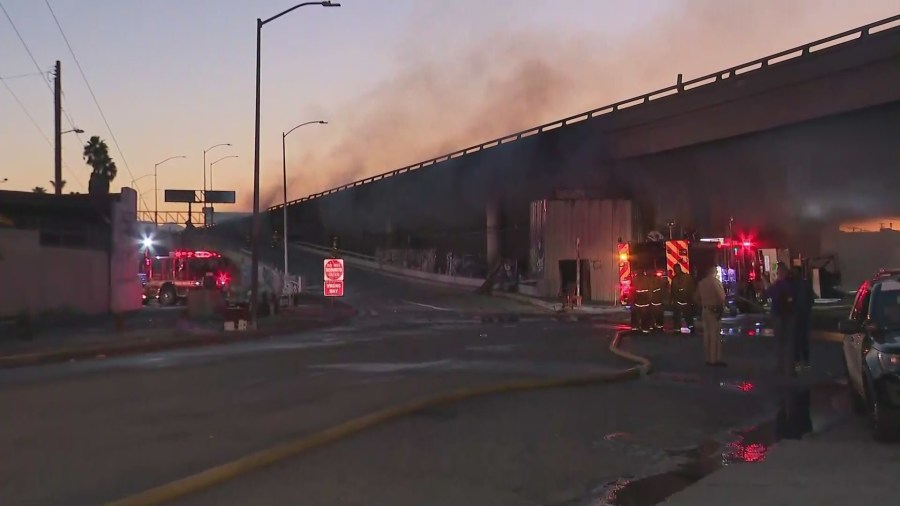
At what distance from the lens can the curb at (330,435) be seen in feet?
24.1

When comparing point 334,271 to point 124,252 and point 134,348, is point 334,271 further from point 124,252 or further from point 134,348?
point 134,348

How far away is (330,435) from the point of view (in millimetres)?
9594

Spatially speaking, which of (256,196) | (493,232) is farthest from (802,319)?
(493,232)

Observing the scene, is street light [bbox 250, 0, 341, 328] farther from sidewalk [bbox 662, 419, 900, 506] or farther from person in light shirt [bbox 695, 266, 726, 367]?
sidewalk [bbox 662, 419, 900, 506]

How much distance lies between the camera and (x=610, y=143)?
153 feet

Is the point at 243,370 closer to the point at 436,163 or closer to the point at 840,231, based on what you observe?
the point at 840,231

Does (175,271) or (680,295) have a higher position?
(175,271)

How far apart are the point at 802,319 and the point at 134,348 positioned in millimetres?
14441

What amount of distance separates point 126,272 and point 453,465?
29.8 meters

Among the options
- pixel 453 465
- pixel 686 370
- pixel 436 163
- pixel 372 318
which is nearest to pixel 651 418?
pixel 453 465

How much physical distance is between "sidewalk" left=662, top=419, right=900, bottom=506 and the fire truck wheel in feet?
124

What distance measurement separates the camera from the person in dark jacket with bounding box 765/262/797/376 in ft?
49.6

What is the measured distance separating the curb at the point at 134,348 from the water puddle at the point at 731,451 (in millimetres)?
14380

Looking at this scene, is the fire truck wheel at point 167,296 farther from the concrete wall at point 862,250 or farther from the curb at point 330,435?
the curb at point 330,435
